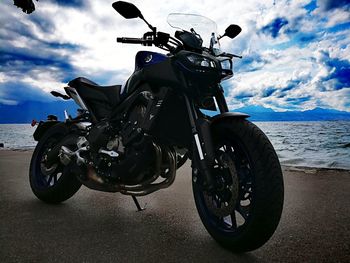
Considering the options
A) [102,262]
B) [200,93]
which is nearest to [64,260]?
[102,262]

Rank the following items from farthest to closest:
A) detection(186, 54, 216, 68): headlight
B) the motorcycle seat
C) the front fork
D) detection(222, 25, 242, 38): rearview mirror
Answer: the motorcycle seat → detection(222, 25, 242, 38): rearview mirror → detection(186, 54, 216, 68): headlight → the front fork

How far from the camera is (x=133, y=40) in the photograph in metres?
2.69

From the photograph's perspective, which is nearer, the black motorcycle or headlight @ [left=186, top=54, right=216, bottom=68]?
the black motorcycle

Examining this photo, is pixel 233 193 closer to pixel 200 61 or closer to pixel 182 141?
pixel 182 141

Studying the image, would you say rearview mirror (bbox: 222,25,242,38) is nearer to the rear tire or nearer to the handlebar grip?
the handlebar grip

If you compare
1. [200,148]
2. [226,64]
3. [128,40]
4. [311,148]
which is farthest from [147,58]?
[311,148]

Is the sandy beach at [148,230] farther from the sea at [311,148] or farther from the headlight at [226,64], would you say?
the sea at [311,148]

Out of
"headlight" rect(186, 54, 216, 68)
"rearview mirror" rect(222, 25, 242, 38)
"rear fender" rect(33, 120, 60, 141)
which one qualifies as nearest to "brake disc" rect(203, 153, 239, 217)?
"headlight" rect(186, 54, 216, 68)

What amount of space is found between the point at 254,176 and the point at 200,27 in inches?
59.2

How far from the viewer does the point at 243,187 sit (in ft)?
7.06

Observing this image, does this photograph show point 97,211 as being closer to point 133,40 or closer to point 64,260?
point 64,260

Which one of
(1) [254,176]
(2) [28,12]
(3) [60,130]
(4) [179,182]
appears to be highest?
(2) [28,12]

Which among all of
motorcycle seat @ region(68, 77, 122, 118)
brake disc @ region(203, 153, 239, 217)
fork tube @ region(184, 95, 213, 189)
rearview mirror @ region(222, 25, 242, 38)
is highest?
rearview mirror @ region(222, 25, 242, 38)

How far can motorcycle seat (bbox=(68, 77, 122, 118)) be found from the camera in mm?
3289
